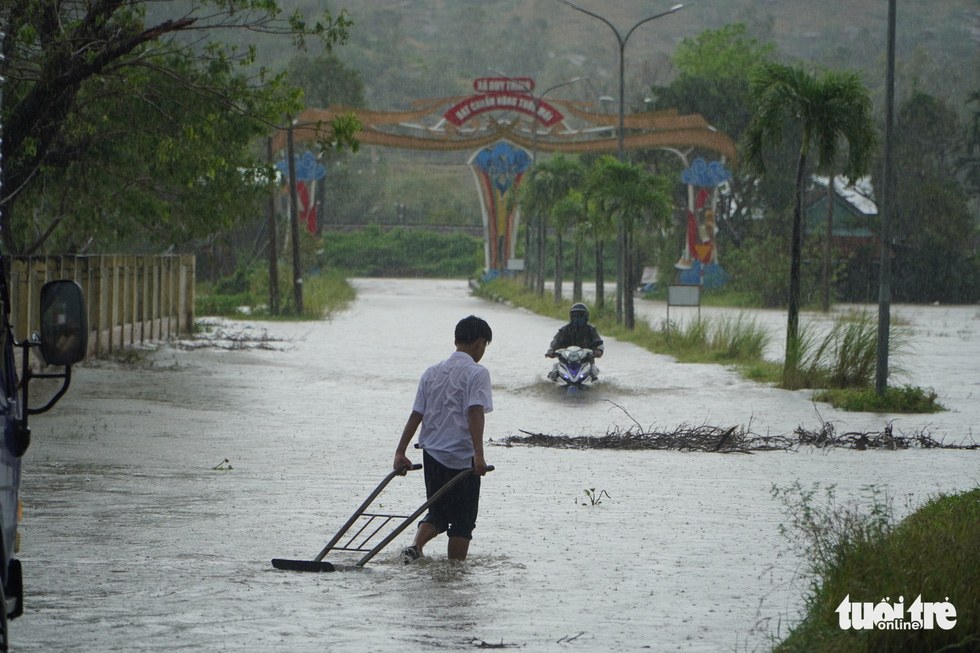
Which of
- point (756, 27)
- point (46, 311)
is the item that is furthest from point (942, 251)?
point (756, 27)

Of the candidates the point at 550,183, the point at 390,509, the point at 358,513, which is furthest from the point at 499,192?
the point at 358,513

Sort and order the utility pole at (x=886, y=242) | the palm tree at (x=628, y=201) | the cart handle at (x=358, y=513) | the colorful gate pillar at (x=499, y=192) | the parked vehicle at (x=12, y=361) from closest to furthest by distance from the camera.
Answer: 1. the parked vehicle at (x=12, y=361)
2. the cart handle at (x=358, y=513)
3. the utility pole at (x=886, y=242)
4. the palm tree at (x=628, y=201)
5. the colorful gate pillar at (x=499, y=192)

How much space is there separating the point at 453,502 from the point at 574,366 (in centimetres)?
1207

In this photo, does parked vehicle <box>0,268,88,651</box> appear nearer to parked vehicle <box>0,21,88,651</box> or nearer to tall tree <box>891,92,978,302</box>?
parked vehicle <box>0,21,88,651</box>

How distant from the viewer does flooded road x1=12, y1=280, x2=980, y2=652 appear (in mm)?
6262

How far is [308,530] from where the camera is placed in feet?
28.7

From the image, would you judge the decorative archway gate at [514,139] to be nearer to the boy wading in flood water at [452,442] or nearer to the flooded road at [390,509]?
the flooded road at [390,509]

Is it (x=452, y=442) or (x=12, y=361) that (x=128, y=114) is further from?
(x=12, y=361)

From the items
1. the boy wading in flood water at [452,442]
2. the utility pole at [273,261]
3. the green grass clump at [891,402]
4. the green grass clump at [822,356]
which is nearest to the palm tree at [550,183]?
the utility pole at [273,261]

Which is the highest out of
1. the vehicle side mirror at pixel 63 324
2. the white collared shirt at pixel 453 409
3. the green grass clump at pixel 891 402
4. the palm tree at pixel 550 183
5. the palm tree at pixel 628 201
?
the palm tree at pixel 550 183

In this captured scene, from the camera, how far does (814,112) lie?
67.8 feet

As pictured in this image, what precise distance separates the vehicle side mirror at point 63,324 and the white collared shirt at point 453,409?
2.80 meters

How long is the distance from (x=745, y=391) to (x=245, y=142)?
942cm

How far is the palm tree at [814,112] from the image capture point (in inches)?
810
